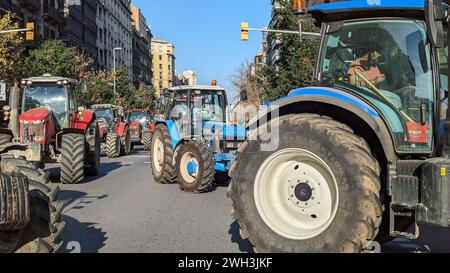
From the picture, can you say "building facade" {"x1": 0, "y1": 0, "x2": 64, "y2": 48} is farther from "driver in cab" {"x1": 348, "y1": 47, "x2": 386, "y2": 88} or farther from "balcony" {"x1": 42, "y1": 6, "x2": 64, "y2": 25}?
"driver in cab" {"x1": 348, "y1": 47, "x2": 386, "y2": 88}

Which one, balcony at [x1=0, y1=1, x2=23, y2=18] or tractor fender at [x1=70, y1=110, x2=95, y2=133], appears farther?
balcony at [x1=0, y1=1, x2=23, y2=18]

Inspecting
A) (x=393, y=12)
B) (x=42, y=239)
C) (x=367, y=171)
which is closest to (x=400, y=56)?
(x=393, y=12)

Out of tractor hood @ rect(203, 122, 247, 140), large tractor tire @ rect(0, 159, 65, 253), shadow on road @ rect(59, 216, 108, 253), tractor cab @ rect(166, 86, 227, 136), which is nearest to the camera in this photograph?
large tractor tire @ rect(0, 159, 65, 253)

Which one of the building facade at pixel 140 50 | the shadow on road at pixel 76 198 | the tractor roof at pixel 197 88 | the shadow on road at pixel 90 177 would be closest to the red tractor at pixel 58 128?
the shadow on road at pixel 90 177

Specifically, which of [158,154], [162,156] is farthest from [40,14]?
[162,156]

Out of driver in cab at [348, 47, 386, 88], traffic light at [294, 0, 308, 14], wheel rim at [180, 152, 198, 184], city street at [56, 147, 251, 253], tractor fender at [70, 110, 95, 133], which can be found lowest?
city street at [56, 147, 251, 253]

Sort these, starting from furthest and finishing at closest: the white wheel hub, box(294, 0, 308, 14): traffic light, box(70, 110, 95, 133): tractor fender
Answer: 1. box(70, 110, 95, 133): tractor fender
2. the white wheel hub
3. box(294, 0, 308, 14): traffic light

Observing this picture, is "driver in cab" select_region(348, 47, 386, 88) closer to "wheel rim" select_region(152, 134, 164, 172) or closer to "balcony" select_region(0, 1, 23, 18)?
"wheel rim" select_region(152, 134, 164, 172)

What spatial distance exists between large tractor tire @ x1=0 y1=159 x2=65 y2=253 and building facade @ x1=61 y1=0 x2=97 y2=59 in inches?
2213

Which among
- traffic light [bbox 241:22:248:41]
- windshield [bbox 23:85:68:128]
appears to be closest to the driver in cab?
windshield [bbox 23:85:68:128]

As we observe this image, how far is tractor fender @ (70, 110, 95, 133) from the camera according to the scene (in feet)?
47.7

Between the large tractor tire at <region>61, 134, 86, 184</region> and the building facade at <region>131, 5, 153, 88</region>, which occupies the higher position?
the building facade at <region>131, 5, 153, 88</region>

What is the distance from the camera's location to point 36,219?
183 inches

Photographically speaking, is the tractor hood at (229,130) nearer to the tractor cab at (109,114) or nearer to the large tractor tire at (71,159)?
the large tractor tire at (71,159)
